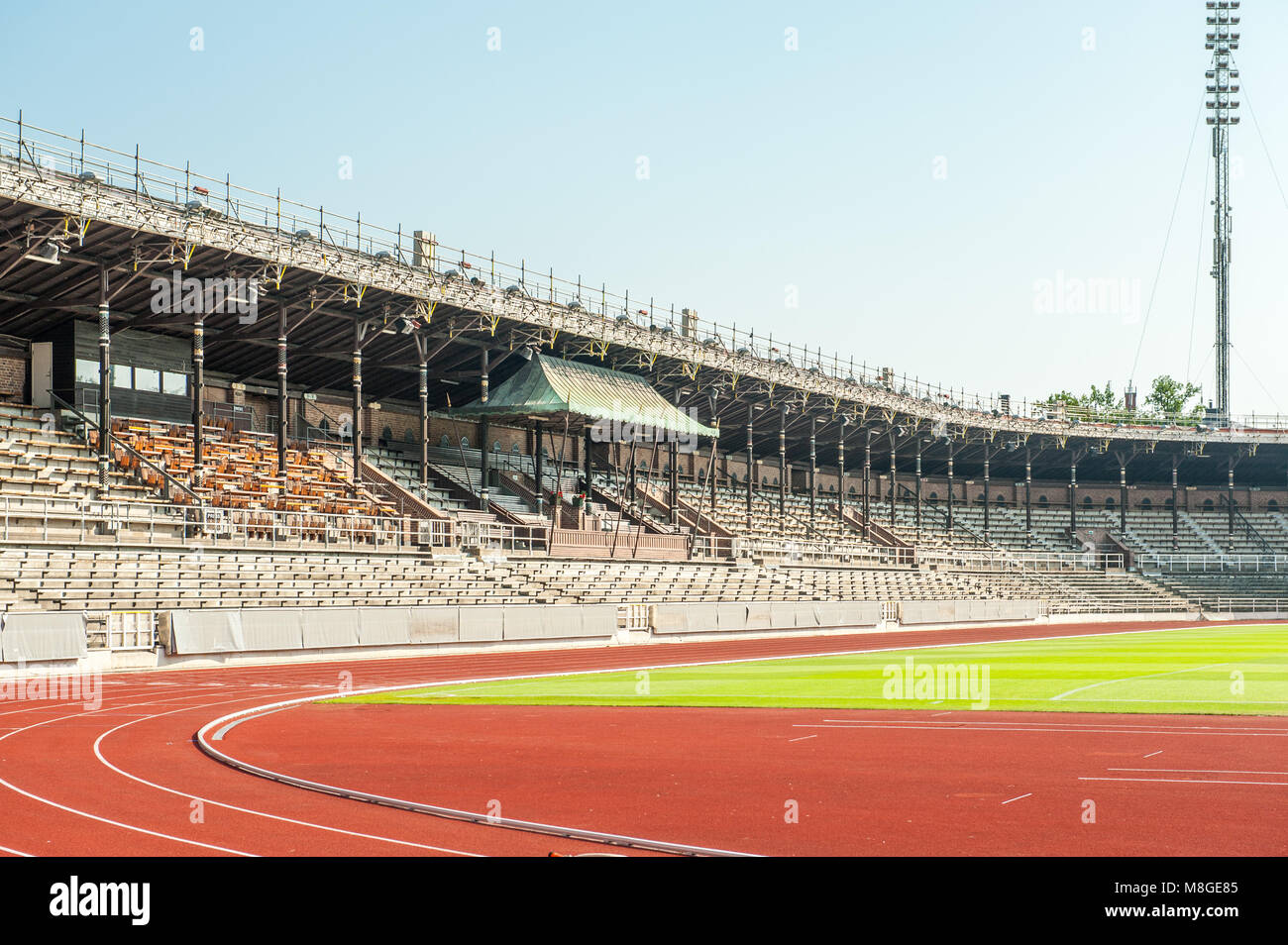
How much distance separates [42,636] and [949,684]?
60.0ft

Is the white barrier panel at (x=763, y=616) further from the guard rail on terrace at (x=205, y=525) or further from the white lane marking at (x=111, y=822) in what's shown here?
the white lane marking at (x=111, y=822)

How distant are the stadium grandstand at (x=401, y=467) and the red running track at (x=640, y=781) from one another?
11155mm

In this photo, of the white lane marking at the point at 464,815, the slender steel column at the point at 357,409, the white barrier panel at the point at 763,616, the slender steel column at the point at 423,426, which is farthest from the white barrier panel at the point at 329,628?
the slender steel column at the point at 423,426

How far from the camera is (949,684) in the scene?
24234 mm

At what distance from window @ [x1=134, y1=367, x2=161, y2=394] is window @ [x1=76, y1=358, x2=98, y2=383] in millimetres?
2183

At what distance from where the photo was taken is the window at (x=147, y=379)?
143 ft

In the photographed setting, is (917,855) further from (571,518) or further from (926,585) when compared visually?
(926,585)

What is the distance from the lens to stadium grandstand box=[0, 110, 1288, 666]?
32.2 metres

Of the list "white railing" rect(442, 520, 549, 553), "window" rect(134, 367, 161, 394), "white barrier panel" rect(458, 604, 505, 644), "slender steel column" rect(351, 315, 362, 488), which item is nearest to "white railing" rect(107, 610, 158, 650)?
"white barrier panel" rect(458, 604, 505, 644)

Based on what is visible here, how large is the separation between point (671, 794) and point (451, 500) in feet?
129

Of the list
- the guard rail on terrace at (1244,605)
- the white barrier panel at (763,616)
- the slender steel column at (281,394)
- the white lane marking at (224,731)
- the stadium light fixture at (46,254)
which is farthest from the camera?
the guard rail on terrace at (1244,605)

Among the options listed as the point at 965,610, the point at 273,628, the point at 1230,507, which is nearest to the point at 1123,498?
the point at 1230,507
